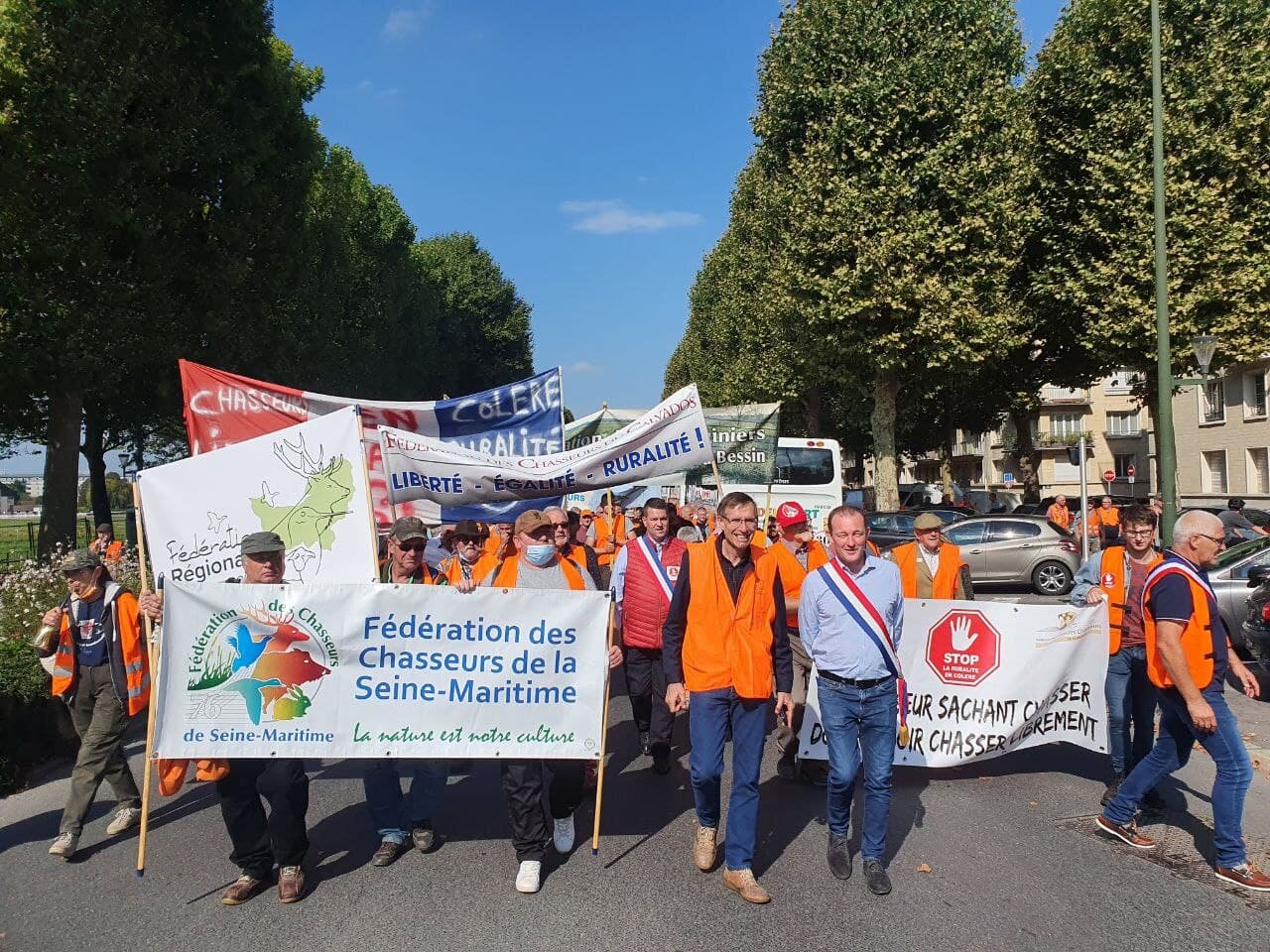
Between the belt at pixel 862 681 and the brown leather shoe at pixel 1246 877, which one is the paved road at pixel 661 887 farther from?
the belt at pixel 862 681

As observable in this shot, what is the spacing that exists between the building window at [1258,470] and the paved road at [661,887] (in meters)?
34.6

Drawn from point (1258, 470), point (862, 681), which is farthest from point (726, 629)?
point (1258, 470)

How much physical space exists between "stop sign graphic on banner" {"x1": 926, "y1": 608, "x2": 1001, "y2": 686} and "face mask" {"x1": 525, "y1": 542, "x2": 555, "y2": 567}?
257 centimetres

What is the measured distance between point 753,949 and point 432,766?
1894 mm

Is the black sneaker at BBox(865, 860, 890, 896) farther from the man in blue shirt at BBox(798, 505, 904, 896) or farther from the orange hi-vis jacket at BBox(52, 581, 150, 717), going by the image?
the orange hi-vis jacket at BBox(52, 581, 150, 717)

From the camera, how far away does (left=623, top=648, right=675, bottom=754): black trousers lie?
6238 millimetres

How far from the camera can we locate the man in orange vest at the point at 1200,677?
4.32 m

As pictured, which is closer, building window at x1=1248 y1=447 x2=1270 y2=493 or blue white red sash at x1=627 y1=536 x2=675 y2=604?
blue white red sash at x1=627 y1=536 x2=675 y2=604

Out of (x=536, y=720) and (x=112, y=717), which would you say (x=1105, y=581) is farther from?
(x=112, y=717)

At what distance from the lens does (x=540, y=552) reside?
5.09m

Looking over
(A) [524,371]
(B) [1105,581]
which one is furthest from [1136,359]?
(A) [524,371]

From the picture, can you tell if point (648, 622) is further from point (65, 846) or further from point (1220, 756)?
point (65, 846)

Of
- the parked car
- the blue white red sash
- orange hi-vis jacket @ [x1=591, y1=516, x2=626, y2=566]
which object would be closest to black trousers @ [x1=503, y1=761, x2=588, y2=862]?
the blue white red sash

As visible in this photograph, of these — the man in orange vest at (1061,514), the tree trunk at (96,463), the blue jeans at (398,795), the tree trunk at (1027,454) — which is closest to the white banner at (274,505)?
the blue jeans at (398,795)
